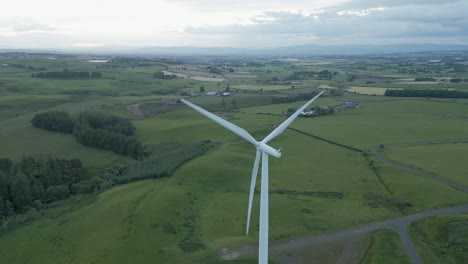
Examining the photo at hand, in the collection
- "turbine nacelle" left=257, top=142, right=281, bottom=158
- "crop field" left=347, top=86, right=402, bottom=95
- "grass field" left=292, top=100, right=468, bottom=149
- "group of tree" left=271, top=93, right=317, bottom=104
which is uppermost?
"turbine nacelle" left=257, top=142, right=281, bottom=158

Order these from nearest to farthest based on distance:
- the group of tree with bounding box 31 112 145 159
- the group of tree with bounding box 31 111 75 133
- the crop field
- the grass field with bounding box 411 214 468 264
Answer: the grass field with bounding box 411 214 468 264
the group of tree with bounding box 31 112 145 159
the group of tree with bounding box 31 111 75 133
the crop field

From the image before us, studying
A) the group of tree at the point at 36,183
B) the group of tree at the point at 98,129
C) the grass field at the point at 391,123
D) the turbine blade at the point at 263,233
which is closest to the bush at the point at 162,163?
the group of tree at the point at 98,129

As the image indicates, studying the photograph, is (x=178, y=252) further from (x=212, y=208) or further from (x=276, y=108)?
(x=276, y=108)

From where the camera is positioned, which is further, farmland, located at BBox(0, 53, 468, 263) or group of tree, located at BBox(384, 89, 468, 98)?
group of tree, located at BBox(384, 89, 468, 98)

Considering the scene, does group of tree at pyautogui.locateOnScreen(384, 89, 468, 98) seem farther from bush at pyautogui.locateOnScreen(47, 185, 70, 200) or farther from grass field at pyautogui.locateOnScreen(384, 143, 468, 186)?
bush at pyautogui.locateOnScreen(47, 185, 70, 200)

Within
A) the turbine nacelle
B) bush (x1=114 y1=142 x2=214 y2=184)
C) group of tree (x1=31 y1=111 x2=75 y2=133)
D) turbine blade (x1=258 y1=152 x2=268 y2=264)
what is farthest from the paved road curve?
group of tree (x1=31 y1=111 x2=75 y2=133)

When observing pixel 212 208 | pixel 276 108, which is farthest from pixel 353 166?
pixel 276 108

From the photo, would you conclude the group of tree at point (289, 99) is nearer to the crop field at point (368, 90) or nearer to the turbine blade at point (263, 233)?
the crop field at point (368, 90)

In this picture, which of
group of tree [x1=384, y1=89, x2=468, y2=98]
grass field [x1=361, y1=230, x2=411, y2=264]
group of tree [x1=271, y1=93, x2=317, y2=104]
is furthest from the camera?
group of tree [x1=271, y1=93, x2=317, y2=104]
